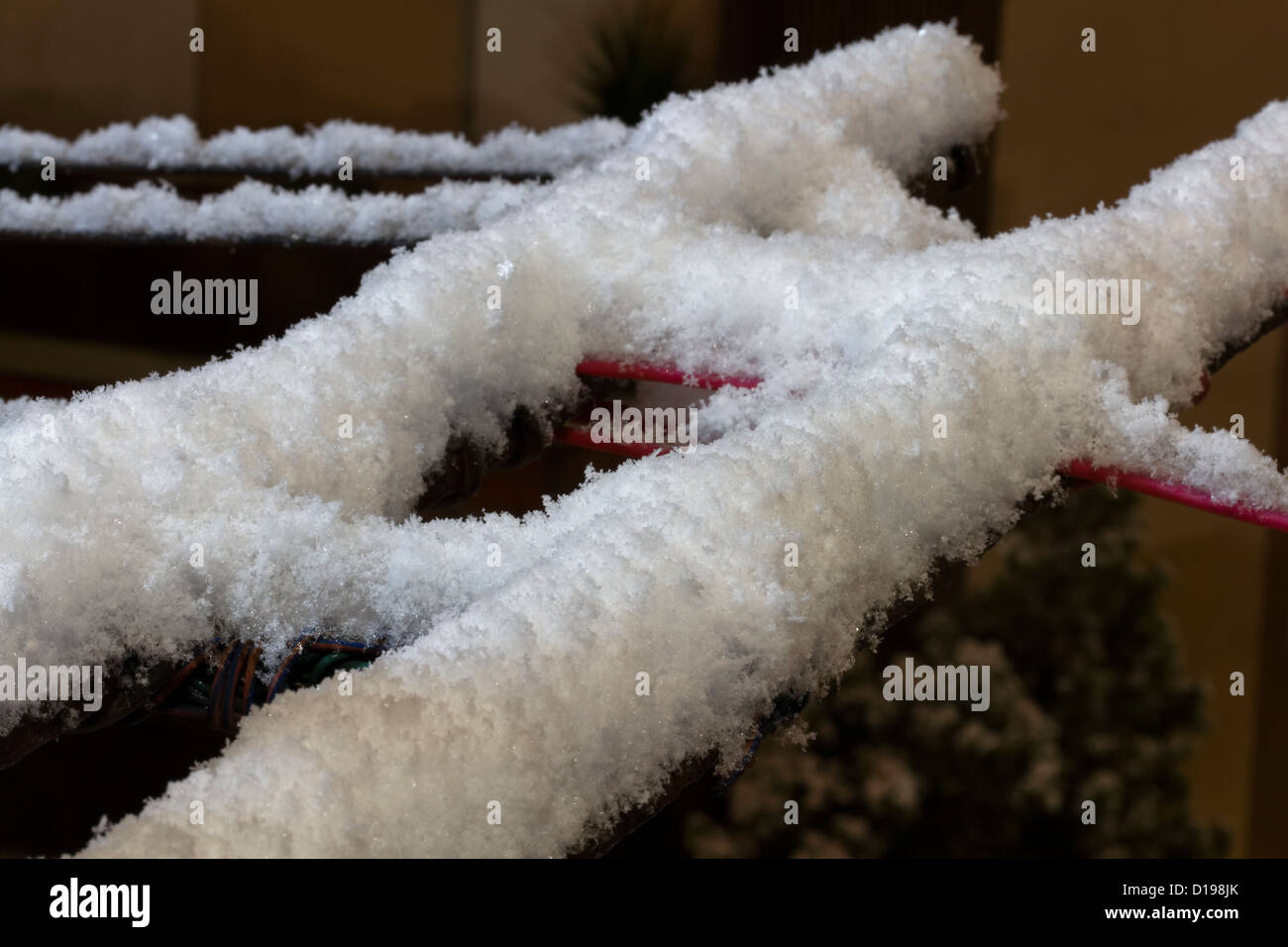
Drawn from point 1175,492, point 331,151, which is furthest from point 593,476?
point 331,151

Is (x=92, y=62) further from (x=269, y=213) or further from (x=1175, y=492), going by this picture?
(x=1175, y=492)

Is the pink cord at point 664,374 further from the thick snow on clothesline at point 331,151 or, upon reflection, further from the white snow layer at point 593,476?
the thick snow on clothesline at point 331,151

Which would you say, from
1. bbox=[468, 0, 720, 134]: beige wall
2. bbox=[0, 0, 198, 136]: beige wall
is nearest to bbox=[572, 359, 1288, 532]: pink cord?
bbox=[0, 0, 198, 136]: beige wall

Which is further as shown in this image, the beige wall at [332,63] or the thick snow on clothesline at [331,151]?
the beige wall at [332,63]

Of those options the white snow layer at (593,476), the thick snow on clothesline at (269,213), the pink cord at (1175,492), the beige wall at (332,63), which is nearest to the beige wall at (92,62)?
the beige wall at (332,63)

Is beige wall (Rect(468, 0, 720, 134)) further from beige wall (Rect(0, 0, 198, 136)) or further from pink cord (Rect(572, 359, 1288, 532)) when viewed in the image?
pink cord (Rect(572, 359, 1288, 532))
